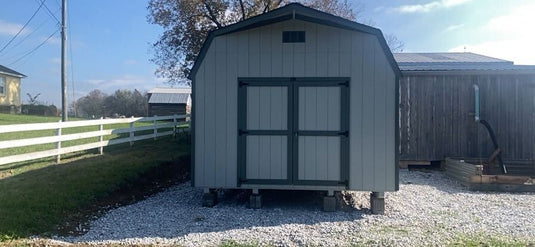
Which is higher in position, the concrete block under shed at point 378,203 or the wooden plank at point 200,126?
the wooden plank at point 200,126

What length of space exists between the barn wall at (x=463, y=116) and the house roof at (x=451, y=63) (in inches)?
9.0

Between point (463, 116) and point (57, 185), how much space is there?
9.05 m

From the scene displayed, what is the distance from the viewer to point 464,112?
964 cm

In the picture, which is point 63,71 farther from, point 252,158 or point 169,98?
point 169,98

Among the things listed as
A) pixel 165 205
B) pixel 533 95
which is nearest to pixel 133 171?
pixel 165 205

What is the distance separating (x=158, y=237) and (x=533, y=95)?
9.33 metres

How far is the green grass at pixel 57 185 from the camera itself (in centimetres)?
494

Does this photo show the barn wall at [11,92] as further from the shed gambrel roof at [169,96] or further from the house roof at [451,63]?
the house roof at [451,63]

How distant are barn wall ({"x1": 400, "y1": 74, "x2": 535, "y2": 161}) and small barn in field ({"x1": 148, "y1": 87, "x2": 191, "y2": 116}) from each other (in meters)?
24.9

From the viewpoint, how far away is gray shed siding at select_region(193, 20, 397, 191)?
5.93 m

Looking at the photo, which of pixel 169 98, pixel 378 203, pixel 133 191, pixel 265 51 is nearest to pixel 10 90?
pixel 169 98

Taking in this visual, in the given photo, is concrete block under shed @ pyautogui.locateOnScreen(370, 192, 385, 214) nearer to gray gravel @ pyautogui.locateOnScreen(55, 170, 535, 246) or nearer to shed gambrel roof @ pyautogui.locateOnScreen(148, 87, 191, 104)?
gray gravel @ pyautogui.locateOnScreen(55, 170, 535, 246)

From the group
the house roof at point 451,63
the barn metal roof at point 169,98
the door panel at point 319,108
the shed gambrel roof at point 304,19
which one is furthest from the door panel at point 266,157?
the barn metal roof at point 169,98

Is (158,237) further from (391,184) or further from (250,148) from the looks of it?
(391,184)
